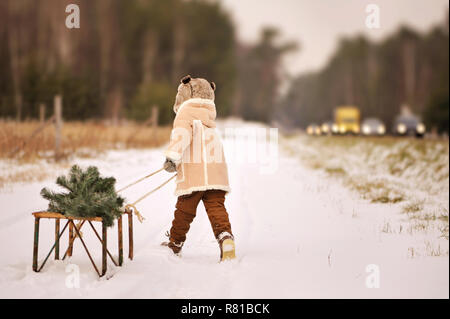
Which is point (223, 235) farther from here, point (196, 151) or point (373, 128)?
point (373, 128)

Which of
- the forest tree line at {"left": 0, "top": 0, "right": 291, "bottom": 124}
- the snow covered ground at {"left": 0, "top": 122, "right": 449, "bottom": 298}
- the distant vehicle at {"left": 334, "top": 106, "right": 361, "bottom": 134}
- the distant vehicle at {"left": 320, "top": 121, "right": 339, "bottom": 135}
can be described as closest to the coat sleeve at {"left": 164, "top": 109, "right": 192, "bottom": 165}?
the snow covered ground at {"left": 0, "top": 122, "right": 449, "bottom": 298}

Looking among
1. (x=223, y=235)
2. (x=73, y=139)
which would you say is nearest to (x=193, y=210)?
(x=223, y=235)

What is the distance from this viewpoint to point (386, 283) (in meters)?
3.05

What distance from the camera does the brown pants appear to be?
4043 millimetres

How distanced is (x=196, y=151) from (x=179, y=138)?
0.23 metres

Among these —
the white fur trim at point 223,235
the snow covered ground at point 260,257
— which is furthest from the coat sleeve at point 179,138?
the snow covered ground at point 260,257

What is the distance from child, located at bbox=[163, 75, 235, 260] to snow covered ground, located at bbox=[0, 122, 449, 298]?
31 cm

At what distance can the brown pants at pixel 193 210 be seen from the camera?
4.04 meters

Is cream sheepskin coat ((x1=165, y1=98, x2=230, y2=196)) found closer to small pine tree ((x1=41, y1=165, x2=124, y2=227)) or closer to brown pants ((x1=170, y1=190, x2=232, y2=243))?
brown pants ((x1=170, y1=190, x2=232, y2=243))

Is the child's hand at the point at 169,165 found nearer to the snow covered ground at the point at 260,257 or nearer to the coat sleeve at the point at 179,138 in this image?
the coat sleeve at the point at 179,138

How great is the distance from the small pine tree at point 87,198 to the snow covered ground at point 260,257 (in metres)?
0.53

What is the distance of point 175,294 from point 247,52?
1902 inches
